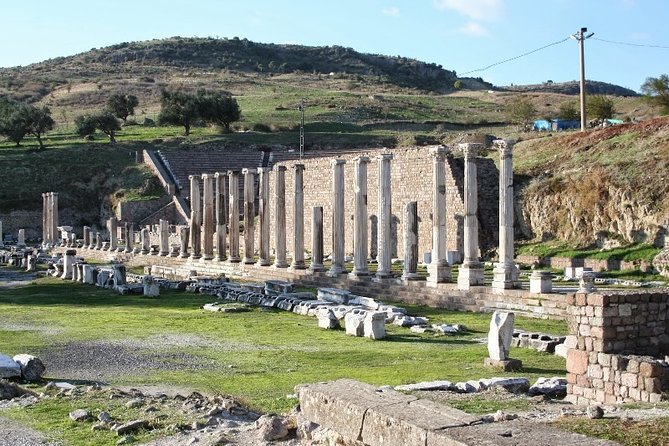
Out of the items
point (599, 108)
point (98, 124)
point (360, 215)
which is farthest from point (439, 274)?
point (98, 124)

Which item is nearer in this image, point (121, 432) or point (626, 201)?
point (121, 432)

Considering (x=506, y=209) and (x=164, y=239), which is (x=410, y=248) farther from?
(x=164, y=239)

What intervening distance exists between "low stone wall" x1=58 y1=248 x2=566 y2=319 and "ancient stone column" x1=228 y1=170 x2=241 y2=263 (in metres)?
0.60

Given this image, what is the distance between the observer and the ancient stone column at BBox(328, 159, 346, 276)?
1216 inches

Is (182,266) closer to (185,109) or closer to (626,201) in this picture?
(626,201)

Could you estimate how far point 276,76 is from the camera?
136 metres

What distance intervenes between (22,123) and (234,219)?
47.6 meters

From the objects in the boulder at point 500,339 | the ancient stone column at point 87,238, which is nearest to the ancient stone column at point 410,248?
the boulder at point 500,339

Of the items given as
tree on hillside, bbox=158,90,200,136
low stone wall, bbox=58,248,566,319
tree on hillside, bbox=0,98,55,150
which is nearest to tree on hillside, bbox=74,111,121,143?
tree on hillside, bbox=0,98,55,150

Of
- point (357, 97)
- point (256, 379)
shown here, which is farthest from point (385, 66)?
point (256, 379)

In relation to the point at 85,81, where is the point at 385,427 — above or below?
below

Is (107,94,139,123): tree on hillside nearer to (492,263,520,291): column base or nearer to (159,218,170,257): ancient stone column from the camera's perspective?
(159,218,170,257): ancient stone column

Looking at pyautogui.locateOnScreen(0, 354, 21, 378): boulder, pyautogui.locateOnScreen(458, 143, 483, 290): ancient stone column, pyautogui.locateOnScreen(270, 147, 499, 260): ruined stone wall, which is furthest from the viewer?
pyautogui.locateOnScreen(270, 147, 499, 260): ruined stone wall

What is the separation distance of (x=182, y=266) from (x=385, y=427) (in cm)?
3461
